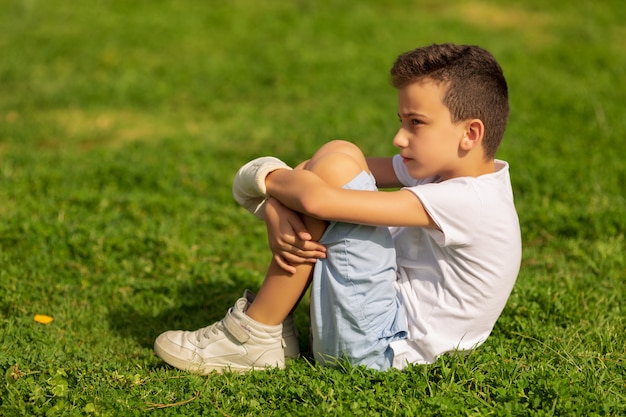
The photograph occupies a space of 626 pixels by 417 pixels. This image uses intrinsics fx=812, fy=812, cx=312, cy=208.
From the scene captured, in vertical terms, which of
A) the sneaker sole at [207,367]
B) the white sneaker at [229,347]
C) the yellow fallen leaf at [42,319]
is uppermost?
the white sneaker at [229,347]

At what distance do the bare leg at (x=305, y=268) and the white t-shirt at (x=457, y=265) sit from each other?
0.30 meters

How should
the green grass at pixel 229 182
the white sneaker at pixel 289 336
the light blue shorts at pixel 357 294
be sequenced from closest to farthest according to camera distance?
1. the light blue shorts at pixel 357 294
2. the green grass at pixel 229 182
3. the white sneaker at pixel 289 336

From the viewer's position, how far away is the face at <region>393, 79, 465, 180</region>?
124 inches

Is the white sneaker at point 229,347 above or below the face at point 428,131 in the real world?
below

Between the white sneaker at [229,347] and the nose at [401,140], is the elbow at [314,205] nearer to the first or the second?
the nose at [401,140]

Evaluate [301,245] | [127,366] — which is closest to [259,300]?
[301,245]

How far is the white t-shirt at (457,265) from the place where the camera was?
10.1 feet

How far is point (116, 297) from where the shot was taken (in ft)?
14.4

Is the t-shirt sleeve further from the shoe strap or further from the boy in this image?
the shoe strap

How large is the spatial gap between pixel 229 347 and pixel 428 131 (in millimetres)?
1231

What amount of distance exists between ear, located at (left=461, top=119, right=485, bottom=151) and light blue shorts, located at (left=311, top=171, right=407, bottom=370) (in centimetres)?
39

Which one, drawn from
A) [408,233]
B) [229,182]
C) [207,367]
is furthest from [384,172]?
[229,182]

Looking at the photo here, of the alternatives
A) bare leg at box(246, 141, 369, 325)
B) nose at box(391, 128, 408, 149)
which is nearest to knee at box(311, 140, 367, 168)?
bare leg at box(246, 141, 369, 325)

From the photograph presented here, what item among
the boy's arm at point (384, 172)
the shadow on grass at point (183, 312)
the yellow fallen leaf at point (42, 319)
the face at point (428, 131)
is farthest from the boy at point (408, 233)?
the yellow fallen leaf at point (42, 319)
